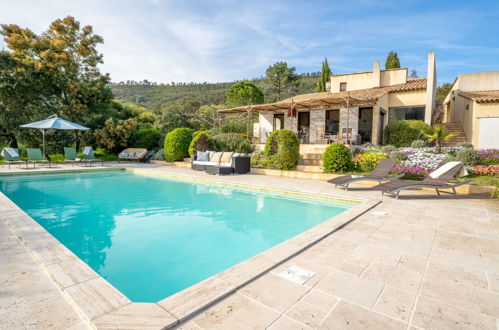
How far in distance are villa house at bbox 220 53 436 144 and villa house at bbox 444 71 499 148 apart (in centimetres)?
175

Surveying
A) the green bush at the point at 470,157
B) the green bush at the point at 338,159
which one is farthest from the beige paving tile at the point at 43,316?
the green bush at the point at 470,157

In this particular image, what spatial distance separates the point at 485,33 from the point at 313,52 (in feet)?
34.9

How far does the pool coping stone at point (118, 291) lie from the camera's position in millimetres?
1949

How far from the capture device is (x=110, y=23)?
10312 millimetres

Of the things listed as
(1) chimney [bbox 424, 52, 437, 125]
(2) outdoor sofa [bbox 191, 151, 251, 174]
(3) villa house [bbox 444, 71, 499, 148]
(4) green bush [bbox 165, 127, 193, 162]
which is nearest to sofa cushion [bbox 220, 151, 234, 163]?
(2) outdoor sofa [bbox 191, 151, 251, 174]

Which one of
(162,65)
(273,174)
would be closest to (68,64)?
(162,65)

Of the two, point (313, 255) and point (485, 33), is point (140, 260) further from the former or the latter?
point (485, 33)

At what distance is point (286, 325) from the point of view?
188cm

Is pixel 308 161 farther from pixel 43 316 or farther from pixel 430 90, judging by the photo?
pixel 43 316

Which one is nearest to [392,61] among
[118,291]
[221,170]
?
[221,170]

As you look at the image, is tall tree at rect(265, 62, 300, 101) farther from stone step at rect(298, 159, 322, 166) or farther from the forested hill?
stone step at rect(298, 159, 322, 166)

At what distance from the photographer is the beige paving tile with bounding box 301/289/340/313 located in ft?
6.92

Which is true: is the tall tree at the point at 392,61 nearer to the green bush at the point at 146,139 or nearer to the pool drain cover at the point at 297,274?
the green bush at the point at 146,139

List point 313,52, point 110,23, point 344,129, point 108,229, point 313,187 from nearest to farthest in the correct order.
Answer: point 108,229 < point 313,187 < point 110,23 < point 344,129 < point 313,52
